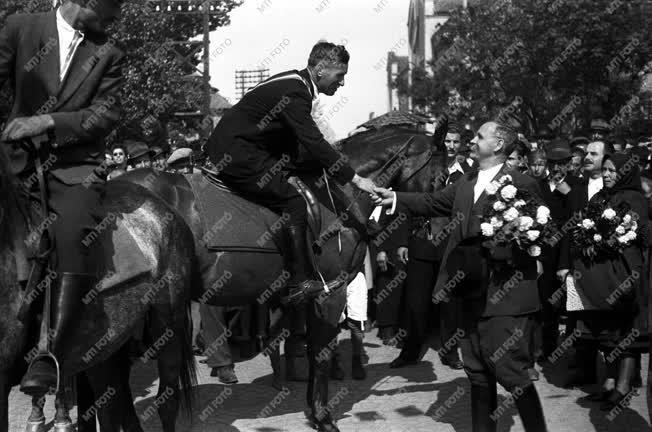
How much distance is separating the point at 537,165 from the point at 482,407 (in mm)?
5685

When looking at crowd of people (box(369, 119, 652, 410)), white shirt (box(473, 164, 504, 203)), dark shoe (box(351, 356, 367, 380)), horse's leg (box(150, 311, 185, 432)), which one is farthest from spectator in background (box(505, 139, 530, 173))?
horse's leg (box(150, 311, 185, 432))

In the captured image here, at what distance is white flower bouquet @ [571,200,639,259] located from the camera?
379 inches

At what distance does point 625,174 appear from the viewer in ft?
32.3

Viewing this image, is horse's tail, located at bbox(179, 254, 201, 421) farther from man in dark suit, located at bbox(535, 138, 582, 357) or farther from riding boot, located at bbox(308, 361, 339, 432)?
man in dark suit, located at bbox(535, 138, 582, 357)

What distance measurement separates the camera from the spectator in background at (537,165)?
13.0m

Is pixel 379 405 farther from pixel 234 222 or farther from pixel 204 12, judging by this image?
pixel 204 12

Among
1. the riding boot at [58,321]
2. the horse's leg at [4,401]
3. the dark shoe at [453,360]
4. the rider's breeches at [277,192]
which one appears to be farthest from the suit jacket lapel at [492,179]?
the dark shoe at [453,360]

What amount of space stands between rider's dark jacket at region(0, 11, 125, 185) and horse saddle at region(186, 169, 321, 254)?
7.63ft

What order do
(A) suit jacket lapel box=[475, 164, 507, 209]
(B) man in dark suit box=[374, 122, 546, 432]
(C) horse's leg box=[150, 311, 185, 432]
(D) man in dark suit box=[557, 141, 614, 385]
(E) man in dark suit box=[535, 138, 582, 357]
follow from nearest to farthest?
(B) man in dark suit box=[374, 122, 546, 432]
(A) suit jacket lapel box=[475, 164, 507, 209]
(C) horse's leg box=[150, 311, 185, 432]
(D) man in dark suit box=[557, 141, 614, 385]
(E) man in dark suit box=[535, 138, 582, 357]

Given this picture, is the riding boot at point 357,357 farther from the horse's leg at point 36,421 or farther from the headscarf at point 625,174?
the horse's leg at point 36,421

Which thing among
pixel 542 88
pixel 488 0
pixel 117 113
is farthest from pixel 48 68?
pixel 488 0

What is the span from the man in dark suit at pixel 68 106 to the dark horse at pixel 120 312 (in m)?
Result: 0.22

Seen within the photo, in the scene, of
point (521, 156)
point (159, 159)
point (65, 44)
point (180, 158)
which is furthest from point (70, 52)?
point (159, 159)

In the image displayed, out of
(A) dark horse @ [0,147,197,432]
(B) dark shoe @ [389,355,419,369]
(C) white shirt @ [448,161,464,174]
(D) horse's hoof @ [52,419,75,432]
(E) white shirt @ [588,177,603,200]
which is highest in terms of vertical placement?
(C) white shirt @ [448,161,464,174]
